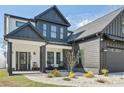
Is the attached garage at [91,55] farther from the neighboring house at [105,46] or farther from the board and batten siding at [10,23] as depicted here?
the board and batten siding at [10,23]

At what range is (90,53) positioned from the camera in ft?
54.4

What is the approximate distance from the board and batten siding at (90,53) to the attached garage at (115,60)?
3.73 feet

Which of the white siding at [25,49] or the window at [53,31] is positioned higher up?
the window at [53,31]

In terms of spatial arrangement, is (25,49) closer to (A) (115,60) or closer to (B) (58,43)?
(B) (58,43)

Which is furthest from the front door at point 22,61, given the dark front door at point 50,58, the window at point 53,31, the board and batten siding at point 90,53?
the board and batten siding at point 90,53

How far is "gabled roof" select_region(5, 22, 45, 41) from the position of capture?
46.1 feet

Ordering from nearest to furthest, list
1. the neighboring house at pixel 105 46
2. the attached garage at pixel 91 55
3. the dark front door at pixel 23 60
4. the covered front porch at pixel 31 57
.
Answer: the neighboring house at pixel 105 46 → the attached garage at pixel 91 55 → the covered front porch at pixel 31 57 → the dark front door at pixel 23 60

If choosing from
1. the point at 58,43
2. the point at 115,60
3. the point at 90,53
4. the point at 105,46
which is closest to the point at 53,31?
the point at 58,43

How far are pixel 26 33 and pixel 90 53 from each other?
6.35 metres

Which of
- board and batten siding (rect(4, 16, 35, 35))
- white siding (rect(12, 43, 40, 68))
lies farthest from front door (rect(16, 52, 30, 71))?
board and batten siding (rect(4, 16, 35, 35))

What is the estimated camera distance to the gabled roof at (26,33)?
14.1 meters
